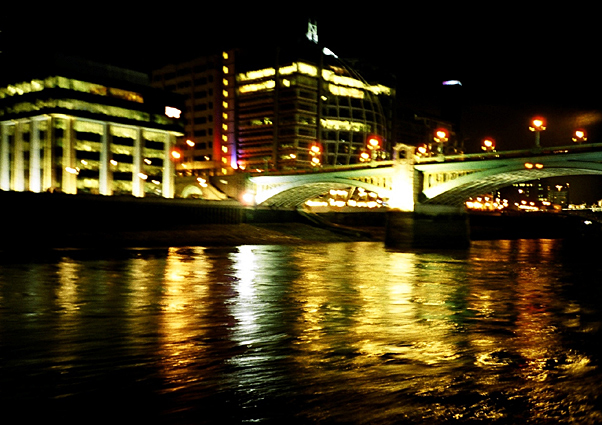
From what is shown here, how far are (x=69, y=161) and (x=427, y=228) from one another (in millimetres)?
51183

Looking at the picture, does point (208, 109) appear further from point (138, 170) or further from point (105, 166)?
point (105, 166)

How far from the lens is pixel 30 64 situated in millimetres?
80938

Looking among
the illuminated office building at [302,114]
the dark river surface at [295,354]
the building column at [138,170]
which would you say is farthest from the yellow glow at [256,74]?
the dark river surface at [295,354]

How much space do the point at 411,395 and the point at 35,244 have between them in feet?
128

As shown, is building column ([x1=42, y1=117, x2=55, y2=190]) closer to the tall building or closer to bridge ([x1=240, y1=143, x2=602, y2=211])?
bridge ([x1=240, y1=143, x2=602, y2=211])

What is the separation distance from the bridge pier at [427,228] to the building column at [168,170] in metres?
47.7

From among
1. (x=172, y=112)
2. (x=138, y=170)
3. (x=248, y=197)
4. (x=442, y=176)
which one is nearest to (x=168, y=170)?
(x=138, y=170)

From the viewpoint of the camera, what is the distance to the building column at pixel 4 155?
83562 millimetres

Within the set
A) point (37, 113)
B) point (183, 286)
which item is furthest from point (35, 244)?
point (37, 113)

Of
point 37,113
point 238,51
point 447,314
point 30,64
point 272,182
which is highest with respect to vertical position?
point 238,51

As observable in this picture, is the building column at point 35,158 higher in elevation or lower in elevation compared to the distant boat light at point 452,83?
lower

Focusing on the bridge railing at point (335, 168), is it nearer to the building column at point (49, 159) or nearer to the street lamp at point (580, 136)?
the street lamp at point (580, 136)

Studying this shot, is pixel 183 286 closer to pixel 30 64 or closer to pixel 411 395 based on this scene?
pixel 411 395

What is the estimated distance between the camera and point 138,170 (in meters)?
86.3
